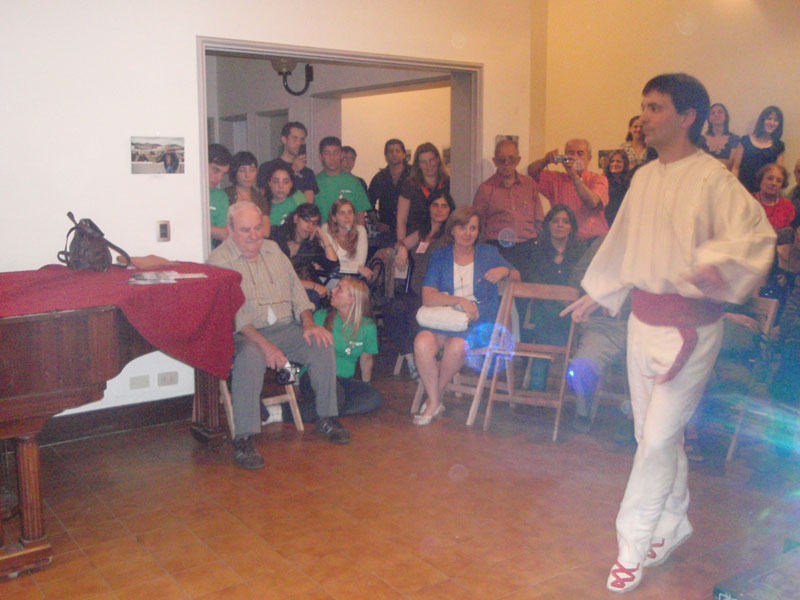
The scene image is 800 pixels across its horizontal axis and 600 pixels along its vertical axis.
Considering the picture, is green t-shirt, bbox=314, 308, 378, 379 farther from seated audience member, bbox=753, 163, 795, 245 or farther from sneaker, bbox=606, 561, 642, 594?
seated audience member, bbox=753, 163, 795, 245

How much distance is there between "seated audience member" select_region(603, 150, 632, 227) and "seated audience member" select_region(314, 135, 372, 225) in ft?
6.31

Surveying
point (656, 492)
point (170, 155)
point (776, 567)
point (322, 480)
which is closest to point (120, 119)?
point (170, 155)

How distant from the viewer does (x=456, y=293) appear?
16.1ft

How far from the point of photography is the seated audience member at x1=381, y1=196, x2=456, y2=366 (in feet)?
18.4

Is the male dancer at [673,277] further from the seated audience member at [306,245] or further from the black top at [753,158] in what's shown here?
the black top at [753,158]

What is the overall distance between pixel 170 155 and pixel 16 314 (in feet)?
6.51

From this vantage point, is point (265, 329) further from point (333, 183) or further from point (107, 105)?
point (333, 183)

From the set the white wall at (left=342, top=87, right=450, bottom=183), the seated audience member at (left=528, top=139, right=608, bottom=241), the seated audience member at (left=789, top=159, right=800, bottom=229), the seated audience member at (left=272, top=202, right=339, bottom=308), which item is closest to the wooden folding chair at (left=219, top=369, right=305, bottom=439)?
the seated audience member at (left=272, top=202, right=339, bottom=308)

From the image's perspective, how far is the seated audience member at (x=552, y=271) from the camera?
5.05 metres

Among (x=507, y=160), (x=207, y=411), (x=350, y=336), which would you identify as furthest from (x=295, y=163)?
(x=207, y=411)

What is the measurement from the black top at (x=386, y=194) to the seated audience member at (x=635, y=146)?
6.01 feet

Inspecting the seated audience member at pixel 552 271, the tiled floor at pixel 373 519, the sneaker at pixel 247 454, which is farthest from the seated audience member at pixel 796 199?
the sneaker at pixel 247 454

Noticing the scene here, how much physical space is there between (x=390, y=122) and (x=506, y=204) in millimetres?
4939

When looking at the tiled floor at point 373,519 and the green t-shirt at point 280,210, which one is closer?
the tiled floor at point 373,519
